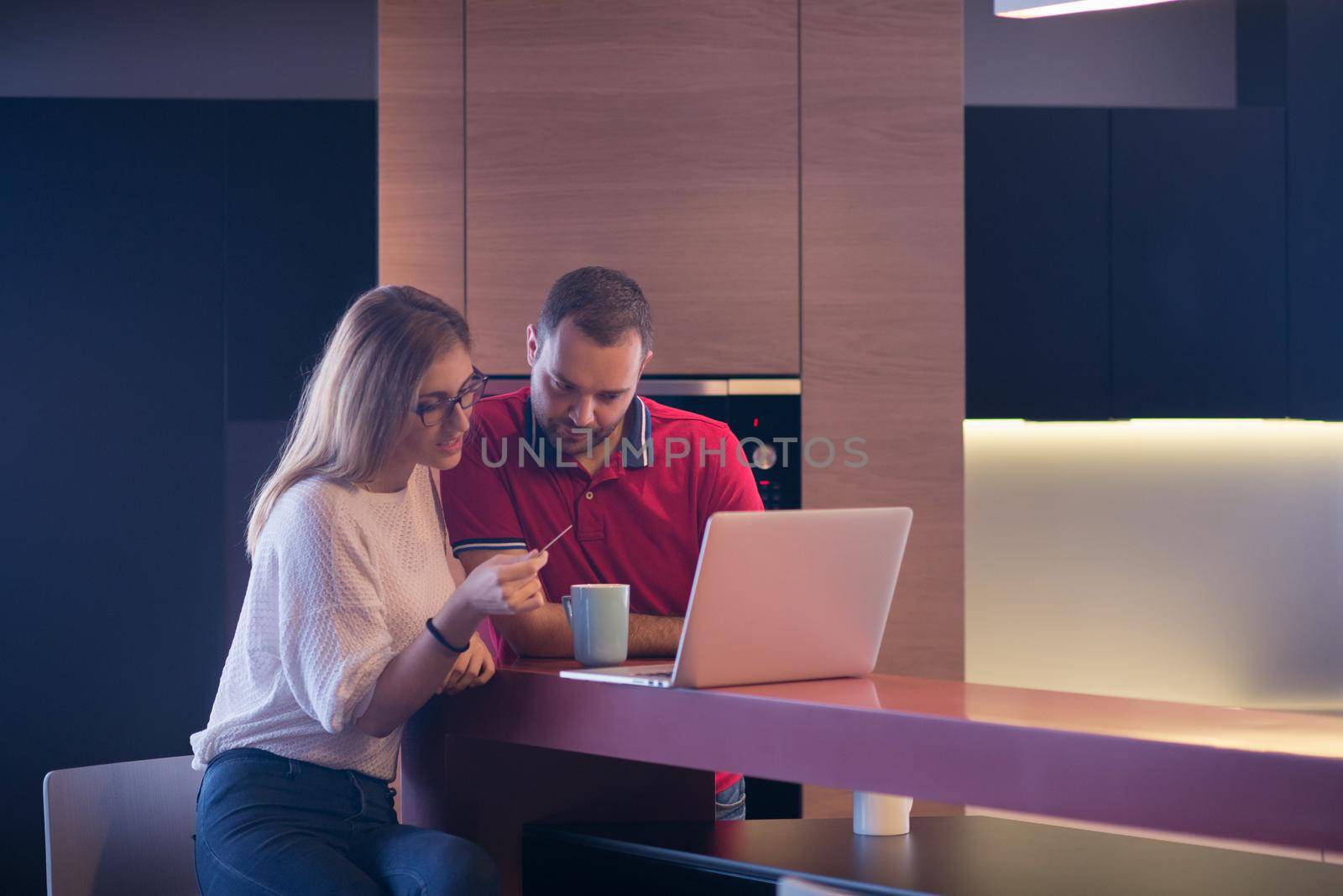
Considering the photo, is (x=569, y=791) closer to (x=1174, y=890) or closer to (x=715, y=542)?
(x=715, y=542)

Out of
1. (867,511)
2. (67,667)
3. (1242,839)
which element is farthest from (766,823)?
(67,667)

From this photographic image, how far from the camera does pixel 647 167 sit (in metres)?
3.05

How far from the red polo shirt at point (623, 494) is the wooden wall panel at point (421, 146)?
38.0 inches

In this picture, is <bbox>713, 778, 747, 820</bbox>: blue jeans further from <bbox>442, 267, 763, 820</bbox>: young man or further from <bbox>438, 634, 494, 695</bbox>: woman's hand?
<bbox>438, 634, 494, 695</bbox>: woman's hand

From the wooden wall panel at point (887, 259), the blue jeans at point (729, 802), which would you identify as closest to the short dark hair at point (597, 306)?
the blue jeans at point (729, 802)

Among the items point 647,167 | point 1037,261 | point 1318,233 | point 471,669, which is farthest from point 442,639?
point 1318,233

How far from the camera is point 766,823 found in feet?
5.52

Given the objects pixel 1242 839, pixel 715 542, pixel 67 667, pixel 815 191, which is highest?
pixel 815 191

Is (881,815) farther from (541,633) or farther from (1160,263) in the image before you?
(1160,263)

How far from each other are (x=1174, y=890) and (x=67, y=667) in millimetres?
2943

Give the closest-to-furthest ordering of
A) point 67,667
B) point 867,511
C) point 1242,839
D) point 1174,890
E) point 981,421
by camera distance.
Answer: point 1242,839, point 1174,890, point 867,511, point 67,667, point 981,421

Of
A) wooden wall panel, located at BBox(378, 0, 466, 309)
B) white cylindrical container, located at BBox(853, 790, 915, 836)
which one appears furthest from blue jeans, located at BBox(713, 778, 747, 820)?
wooden wall panel, located at BBox(378, 0, 466, 309)

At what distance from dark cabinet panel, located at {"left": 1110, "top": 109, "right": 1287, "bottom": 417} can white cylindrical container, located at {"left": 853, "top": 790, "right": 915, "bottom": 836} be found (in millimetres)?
2361

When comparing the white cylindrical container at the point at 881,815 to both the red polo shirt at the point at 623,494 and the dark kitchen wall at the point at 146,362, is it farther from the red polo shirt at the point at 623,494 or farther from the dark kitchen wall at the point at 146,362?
the dark kitchen wall at the point at 146,362
